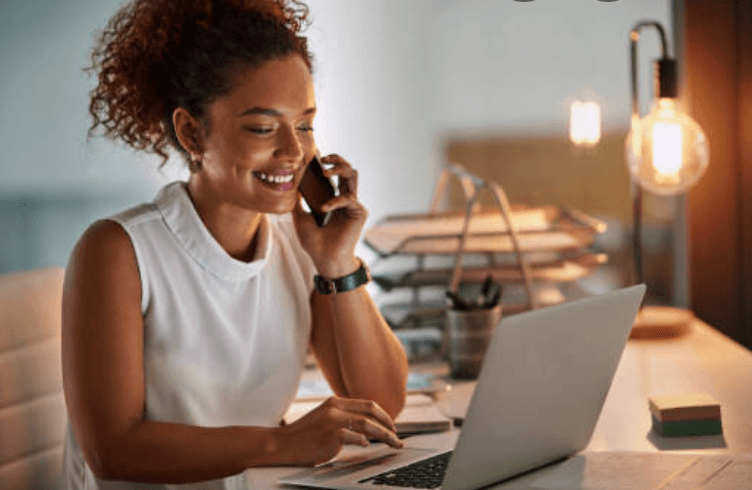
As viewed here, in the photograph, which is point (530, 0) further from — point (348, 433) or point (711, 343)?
point (348, 433)

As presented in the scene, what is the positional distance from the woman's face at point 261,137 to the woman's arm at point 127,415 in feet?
0.57

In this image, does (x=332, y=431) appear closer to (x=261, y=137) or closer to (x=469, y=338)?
(x=261, y=137)

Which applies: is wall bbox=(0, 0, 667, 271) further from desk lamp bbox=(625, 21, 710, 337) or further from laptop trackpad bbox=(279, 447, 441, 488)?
laptop trackpad bbox=(279, 447, 441, 488)

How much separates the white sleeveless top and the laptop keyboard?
30 centimetres

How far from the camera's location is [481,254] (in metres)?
2.24

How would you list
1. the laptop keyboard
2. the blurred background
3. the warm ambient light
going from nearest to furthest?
the laptop keyboard, the warm ambient light, the blurred background

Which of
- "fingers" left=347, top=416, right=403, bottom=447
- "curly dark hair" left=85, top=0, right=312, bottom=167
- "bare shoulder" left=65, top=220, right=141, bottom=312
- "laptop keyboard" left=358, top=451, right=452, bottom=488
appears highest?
"curly dark hair" left=85, top=0, right=312, bottom=167

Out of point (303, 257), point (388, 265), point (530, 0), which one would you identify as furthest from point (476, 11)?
point (303, 257)

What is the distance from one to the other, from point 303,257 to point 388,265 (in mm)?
1145

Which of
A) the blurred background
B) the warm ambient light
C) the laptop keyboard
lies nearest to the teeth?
the laptop keyboard

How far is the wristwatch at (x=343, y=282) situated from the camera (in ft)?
5.35

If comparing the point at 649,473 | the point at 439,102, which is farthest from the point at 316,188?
the point at 439,102

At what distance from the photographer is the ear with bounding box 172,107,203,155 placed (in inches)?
Answer: 61.0

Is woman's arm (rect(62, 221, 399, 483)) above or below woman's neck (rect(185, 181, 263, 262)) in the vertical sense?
below
